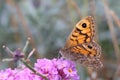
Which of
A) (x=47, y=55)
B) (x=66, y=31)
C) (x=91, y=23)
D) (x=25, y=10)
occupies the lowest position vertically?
(x=91, y=23)

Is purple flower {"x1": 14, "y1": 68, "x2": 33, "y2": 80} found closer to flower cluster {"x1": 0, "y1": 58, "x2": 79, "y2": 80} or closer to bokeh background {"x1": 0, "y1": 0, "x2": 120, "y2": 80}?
flower cluster {"x1": 0, "y1": 58, "x2": 79, "y2": 80}

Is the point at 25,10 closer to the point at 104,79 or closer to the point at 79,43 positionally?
the point at 104,79

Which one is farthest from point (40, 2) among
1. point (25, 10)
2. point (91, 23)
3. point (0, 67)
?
point (91, 23)

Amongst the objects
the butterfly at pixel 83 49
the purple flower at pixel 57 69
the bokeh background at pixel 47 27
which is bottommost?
the purple flower at pixel 57 69

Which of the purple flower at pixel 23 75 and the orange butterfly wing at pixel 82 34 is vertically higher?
the orange butterfly wing at pixel 82 34

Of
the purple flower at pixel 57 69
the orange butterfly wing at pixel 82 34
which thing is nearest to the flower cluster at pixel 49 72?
the purple flower at pixel 57 69

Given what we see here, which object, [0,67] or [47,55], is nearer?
[0,67]

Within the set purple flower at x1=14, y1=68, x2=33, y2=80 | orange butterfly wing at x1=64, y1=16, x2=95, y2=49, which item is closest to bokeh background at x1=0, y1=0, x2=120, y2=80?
orange butterfly wing at x1=64, y1=16, x2=95, y2=49

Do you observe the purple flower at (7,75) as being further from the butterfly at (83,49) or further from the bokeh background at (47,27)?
the bokeh background at (47,27)
